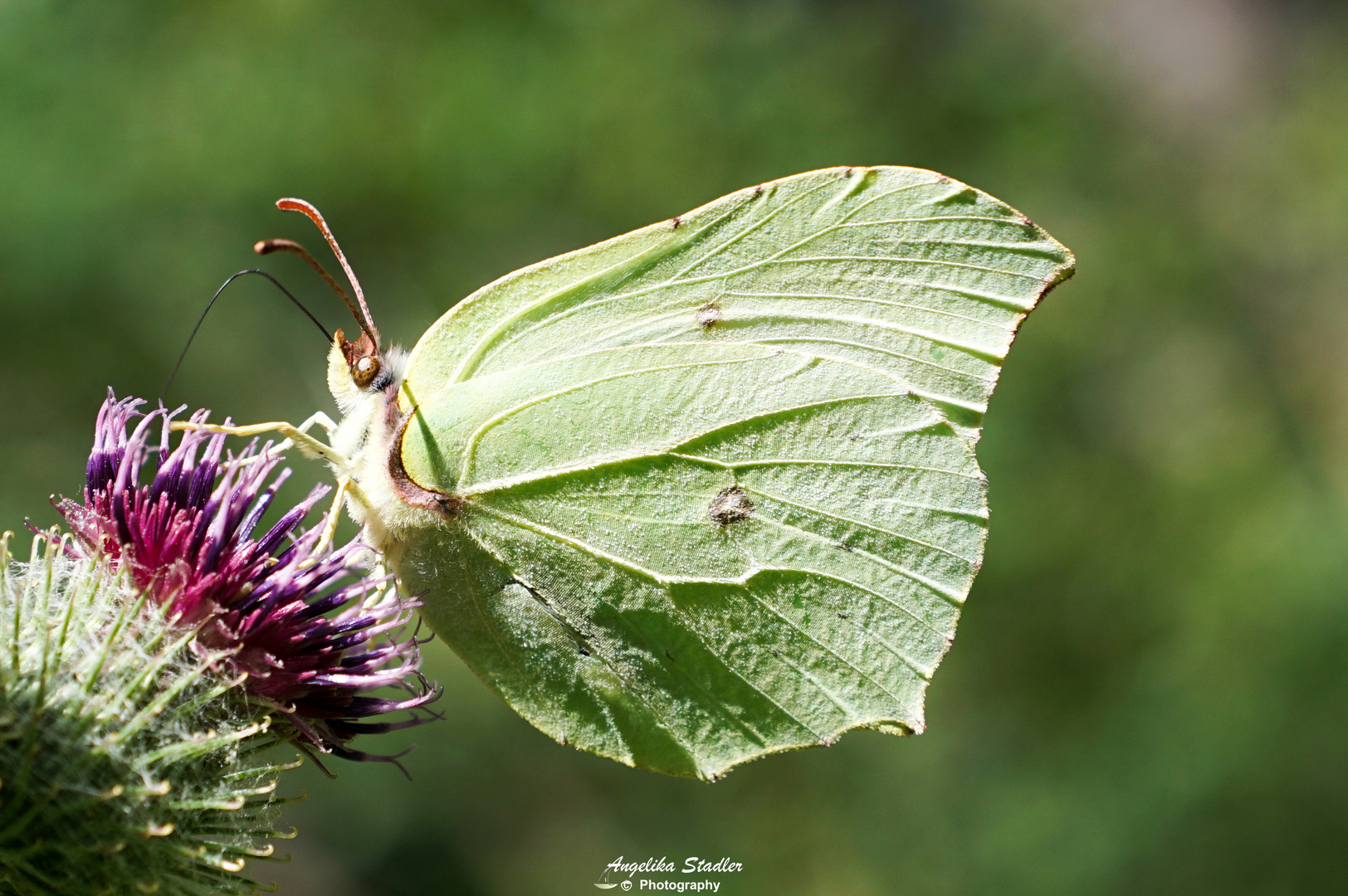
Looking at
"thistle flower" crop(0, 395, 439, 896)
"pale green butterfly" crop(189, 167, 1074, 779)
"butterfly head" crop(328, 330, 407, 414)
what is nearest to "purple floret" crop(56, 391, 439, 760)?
"thistle flower" crop(0, 395, 439, 896)

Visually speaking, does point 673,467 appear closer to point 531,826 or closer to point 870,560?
point 870,560

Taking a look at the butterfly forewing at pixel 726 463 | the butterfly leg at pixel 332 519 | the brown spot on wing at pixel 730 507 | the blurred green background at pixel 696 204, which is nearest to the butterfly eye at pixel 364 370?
the butterfly forewing at pixel 726 463

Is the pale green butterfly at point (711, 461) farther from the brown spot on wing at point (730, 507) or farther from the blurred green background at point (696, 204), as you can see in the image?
the blurred green background at point (696, 204)

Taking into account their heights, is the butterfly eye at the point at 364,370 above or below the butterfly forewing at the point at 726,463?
above

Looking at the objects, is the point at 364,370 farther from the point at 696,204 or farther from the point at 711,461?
the point at 696,204

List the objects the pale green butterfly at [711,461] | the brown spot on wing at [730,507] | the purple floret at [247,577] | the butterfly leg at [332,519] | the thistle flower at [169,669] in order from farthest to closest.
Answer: the brown spot on wing at [730,507], the pale green butterfly at [711,461], the butterfly leg at [332,519], the purple floret at [247,577], the thistle flower at [169,669]

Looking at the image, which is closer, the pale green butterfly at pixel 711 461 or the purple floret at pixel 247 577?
the purple floret at pixel 247 577

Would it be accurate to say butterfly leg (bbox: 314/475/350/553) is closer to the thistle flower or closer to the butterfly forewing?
the thistle flower

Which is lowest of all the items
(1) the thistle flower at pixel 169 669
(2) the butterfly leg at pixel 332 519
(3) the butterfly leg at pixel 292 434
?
(1) the thistle flower at pixel 169 669
